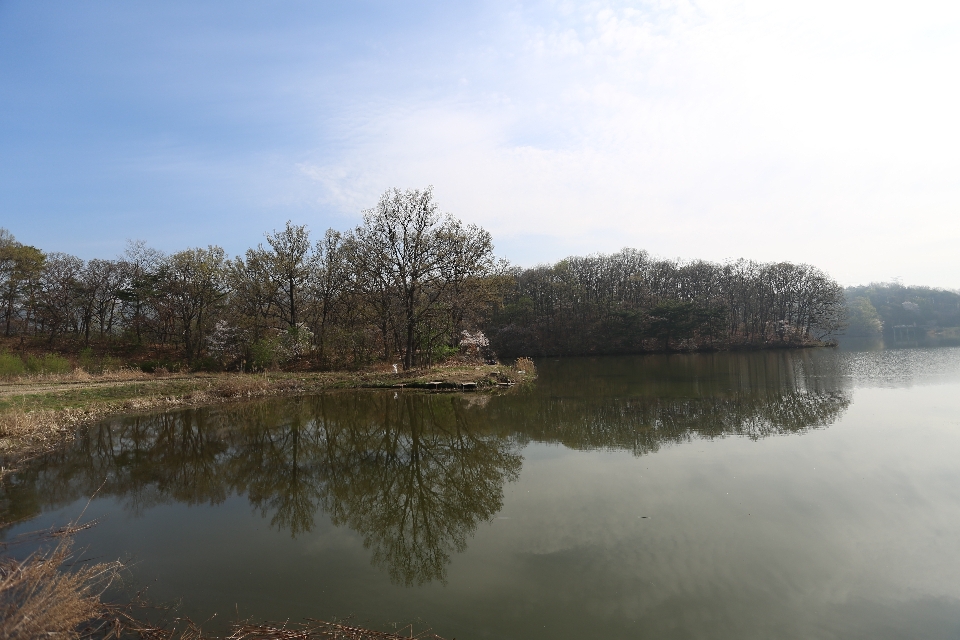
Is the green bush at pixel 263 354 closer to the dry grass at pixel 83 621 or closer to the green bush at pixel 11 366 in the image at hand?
the green bush at pixel 11 366

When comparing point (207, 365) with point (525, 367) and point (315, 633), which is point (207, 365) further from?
point (315, 633)

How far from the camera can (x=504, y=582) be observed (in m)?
5.44

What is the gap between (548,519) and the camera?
7.18 metres

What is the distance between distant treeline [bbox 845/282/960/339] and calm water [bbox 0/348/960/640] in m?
76.0

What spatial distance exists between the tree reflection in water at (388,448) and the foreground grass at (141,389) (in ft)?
3.48

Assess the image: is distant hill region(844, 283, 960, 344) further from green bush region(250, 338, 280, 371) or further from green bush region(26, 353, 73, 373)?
green bush region(26, 353, 73, 373)

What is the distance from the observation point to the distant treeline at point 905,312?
7581cm

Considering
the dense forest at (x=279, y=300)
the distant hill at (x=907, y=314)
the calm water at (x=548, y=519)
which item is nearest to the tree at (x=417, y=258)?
the dense forest at (x=279, y=300)

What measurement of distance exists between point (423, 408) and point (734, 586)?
13.7 meters

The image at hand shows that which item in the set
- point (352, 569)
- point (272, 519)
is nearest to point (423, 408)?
point (272, 519)

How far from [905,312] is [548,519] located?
106 meters

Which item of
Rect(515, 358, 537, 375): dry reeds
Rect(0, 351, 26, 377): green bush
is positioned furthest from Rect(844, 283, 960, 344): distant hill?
Rect(0, 351, 26, 377): green bush

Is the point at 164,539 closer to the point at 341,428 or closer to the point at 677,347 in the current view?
the point at 341,428

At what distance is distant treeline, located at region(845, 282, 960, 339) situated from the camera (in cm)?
7581
